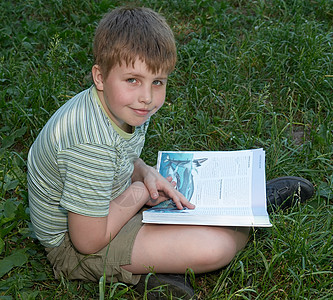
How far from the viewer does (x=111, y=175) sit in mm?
2076

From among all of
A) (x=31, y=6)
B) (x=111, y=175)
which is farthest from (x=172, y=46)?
(x=31, y=6)

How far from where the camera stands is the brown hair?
2.03 m

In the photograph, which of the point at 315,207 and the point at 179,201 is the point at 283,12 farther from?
the point at 179,201

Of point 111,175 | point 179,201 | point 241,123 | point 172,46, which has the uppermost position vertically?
point 172,46

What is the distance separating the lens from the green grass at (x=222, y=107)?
2.31 m

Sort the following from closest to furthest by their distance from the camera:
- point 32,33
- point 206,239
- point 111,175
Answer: point 111,175
point 206,239
point 32,33

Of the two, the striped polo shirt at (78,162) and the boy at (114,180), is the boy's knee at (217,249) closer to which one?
the boy at (114,180)

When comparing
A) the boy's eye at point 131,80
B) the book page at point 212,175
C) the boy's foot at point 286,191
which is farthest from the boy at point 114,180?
the boy's foot at point 286,191

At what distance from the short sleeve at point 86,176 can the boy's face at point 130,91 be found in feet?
0.55

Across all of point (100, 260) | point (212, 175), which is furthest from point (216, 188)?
point (100, 260)

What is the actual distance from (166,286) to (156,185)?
0.49 metres

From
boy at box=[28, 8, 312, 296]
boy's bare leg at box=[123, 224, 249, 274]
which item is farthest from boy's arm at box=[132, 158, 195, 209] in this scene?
boy's bare leg at box=[123, 224, 249, 274]

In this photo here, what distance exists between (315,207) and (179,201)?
773 mm

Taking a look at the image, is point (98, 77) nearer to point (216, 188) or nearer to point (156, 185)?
point (156, 185)
